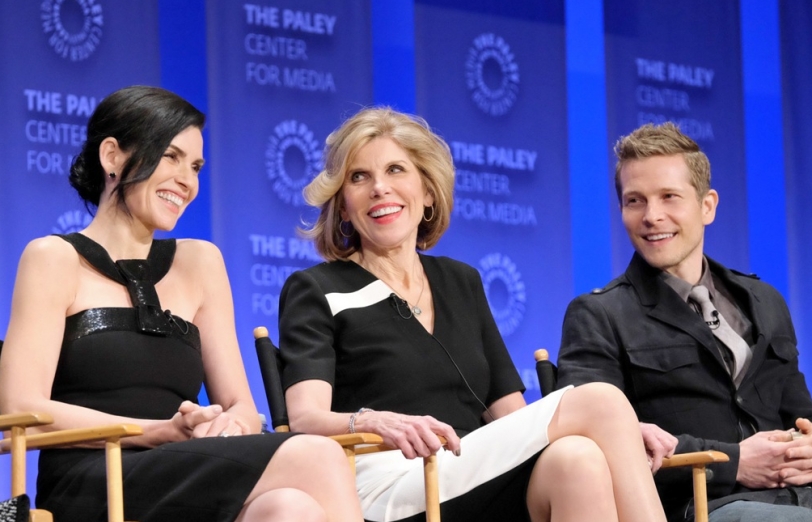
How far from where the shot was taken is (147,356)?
2496 millimetres

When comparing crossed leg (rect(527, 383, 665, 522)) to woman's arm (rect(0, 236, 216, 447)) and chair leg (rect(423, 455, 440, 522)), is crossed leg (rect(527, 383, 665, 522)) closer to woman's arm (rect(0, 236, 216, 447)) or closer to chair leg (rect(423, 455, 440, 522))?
chair leg (rect(423, 455, 440, 522))

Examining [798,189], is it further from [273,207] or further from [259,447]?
[259,447]

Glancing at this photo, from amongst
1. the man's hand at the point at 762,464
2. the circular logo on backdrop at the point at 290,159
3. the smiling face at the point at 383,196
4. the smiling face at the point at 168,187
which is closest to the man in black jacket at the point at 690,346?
the man's hand at the point at 762,464

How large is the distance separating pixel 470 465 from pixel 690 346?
2.56ft

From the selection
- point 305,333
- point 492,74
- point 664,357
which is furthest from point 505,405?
point 492,74

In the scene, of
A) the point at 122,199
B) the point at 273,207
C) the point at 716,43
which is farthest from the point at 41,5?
the point at 716,43

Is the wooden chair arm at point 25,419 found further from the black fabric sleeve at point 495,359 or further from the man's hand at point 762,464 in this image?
the man's hand at point 762,464

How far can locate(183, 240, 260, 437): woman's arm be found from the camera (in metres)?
2.67

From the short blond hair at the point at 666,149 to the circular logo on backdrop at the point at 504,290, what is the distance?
179 centimetres

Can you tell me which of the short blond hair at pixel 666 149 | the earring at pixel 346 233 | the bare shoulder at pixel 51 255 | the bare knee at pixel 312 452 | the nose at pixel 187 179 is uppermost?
the short blond hair at pixel 666 149

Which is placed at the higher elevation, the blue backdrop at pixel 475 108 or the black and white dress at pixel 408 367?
the blue backdrop at pixel 475 108

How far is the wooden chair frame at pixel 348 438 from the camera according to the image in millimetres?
2275

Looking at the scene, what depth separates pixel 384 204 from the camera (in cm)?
288

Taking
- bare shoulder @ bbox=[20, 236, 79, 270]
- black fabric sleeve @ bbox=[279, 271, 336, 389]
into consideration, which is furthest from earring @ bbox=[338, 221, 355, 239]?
bare shoulder @ bbox=[20, 236, 79, 270]
